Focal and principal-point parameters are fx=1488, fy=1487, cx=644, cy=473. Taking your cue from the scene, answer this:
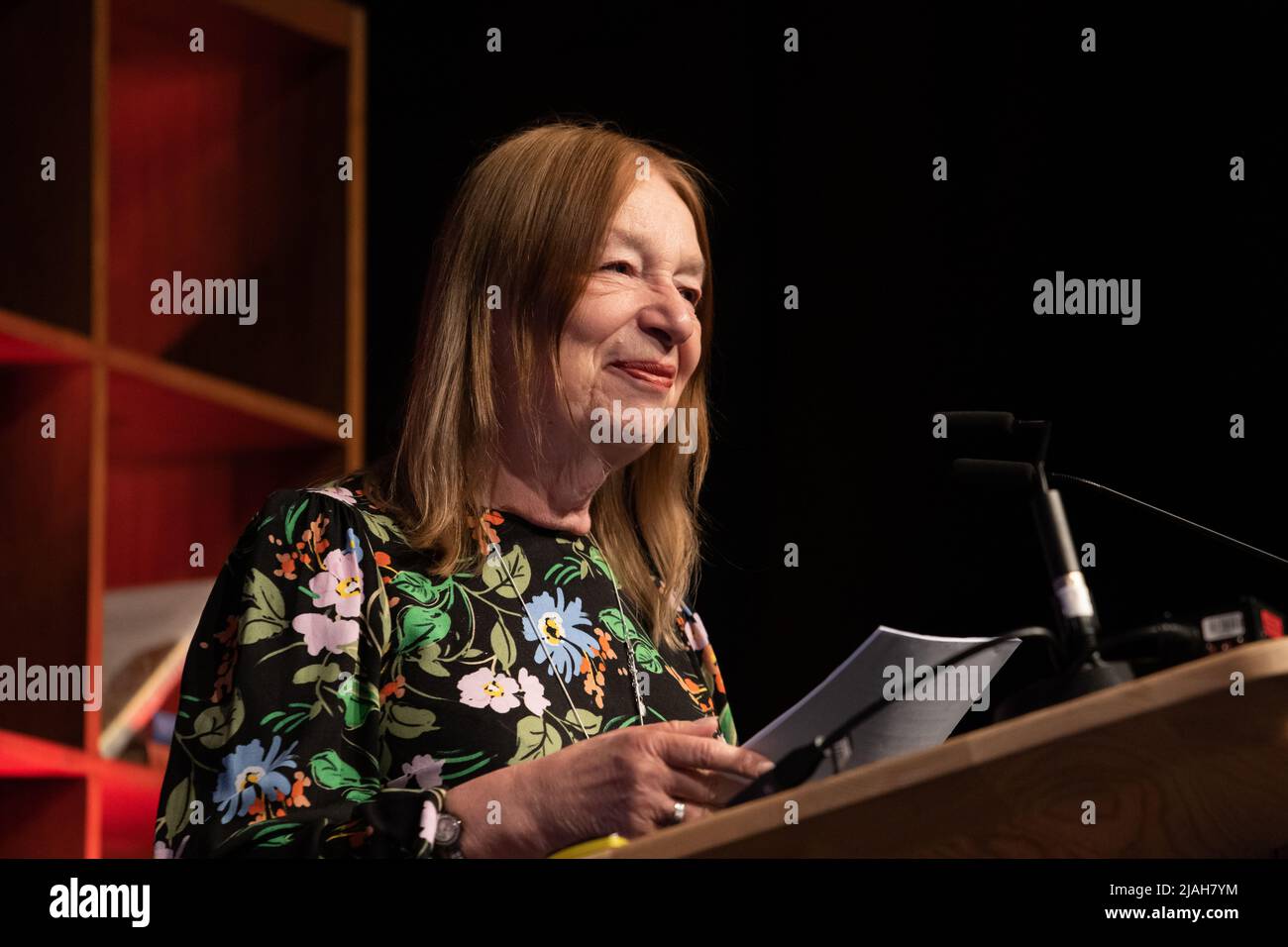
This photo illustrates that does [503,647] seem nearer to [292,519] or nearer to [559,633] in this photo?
[559,633]

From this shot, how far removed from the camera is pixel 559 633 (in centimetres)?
154

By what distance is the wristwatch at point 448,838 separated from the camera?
45.2 inches

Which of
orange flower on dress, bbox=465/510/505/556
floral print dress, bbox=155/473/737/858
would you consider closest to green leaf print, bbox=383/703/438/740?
floral print dress, bbox=155/473/737/858

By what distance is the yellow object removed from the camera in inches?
39.9

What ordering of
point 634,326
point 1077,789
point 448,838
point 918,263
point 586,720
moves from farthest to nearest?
1. point 918,263
2. point 634,326
3. point 586,720
4. point 448,838
5. point 1077,789

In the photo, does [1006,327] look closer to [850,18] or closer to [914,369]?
[914,369]

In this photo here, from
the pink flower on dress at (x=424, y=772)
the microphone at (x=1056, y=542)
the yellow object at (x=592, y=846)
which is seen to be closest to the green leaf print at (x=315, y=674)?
the pink flower on dress at (x=424, y=772)

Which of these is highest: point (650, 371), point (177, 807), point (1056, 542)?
point (650, 371)

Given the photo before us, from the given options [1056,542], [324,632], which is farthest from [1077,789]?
[324,632]

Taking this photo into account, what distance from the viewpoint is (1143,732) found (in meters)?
0.84

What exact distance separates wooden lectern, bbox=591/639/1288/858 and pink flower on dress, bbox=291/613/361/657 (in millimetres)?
497

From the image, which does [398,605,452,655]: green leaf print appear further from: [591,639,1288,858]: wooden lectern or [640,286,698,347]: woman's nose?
[591,639,1288,858]: wooden lectern

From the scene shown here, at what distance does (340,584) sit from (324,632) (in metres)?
0.06

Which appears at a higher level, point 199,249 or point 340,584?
point 199,249
